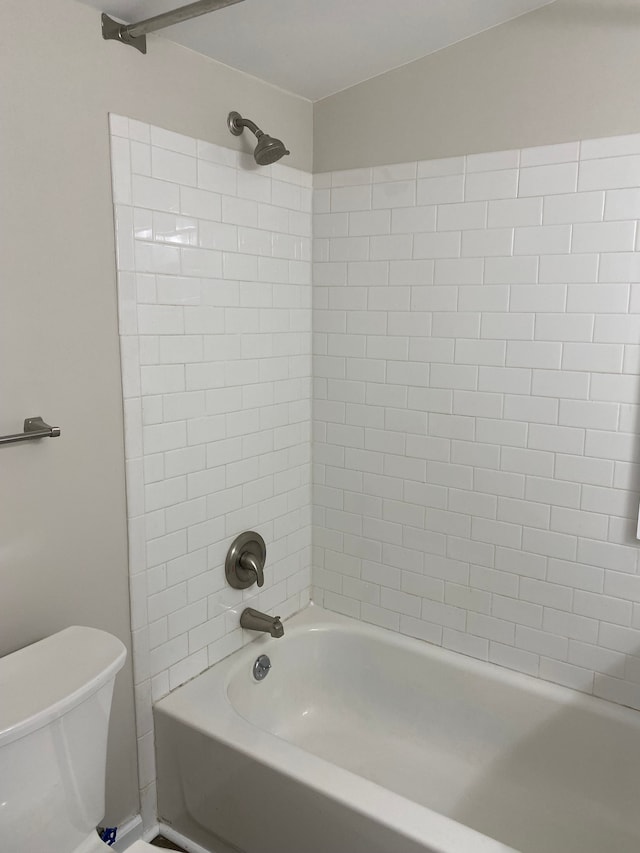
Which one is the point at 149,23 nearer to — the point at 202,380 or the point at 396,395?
the point at 202,380

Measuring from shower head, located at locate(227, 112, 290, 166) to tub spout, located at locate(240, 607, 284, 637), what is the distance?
4.89ft

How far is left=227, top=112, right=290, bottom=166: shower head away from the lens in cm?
197

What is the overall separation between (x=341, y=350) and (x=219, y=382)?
1.78ft

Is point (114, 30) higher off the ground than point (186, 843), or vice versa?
point (114, 30)

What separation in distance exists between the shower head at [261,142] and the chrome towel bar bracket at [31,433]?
1.03 meters

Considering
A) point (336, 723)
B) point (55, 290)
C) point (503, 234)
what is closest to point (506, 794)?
point (336, 723)

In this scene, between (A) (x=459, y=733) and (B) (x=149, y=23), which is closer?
(B) (x=149, y=23)

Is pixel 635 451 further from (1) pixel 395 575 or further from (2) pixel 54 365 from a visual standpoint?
(2) pixel 54 365

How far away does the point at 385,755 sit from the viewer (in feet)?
7.64

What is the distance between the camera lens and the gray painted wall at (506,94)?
6.05 feet

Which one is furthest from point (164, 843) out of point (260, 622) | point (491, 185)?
point (491, 185)

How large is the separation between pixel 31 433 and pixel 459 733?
1731 millimetres

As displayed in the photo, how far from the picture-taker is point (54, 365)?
5.57 feet

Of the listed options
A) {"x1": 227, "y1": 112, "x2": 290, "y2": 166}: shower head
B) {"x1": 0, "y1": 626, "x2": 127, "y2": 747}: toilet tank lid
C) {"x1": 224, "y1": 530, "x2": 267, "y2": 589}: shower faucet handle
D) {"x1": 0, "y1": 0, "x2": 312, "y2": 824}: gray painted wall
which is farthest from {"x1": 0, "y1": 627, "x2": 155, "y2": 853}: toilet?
{"x1": 227, "y1": 112, "x2": 290, "y2": 166}: shower head
